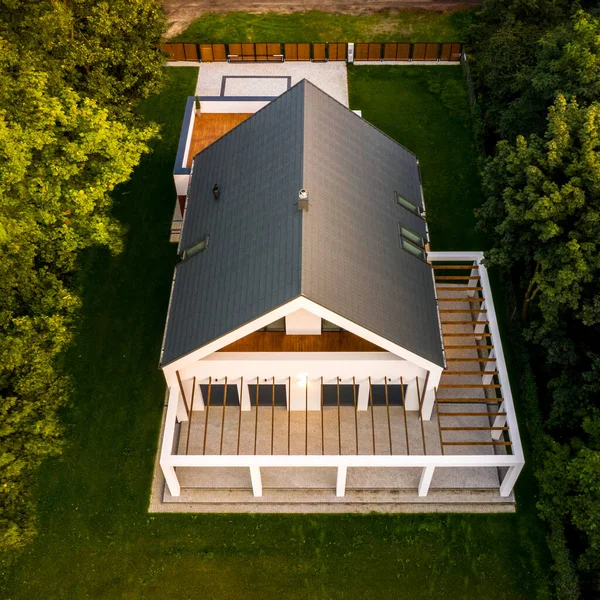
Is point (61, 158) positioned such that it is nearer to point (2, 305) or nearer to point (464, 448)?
point (2, 305)

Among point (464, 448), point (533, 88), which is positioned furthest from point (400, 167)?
point (464, 448)

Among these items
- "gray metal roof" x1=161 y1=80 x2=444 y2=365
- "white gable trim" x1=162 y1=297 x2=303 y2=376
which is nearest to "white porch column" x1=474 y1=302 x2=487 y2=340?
"gray metal roof" x1=161 y1=80 x2=444 y2=365

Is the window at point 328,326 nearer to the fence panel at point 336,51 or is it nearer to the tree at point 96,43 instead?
the tree at point 96,43

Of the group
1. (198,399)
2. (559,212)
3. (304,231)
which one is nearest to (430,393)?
(304,231)

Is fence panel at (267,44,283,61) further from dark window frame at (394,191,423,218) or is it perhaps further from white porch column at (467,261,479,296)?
white porch column at (467,261,479,296)

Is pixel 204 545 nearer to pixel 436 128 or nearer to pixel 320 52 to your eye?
pixel 436 128

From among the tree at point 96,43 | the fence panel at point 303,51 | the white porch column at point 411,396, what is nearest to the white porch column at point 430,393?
the white porch column at point 411,396
